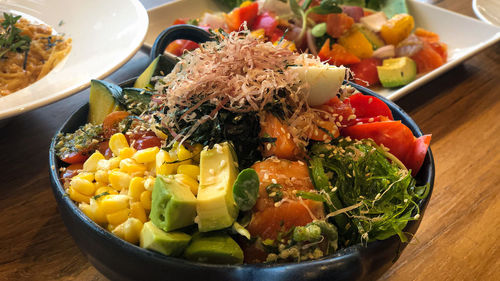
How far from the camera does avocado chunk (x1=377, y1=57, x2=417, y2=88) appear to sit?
2172mm

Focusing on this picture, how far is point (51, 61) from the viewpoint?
1.99 metres

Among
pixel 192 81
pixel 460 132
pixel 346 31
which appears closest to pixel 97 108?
pixel 192 81

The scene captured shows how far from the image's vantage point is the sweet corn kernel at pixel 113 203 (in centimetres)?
103

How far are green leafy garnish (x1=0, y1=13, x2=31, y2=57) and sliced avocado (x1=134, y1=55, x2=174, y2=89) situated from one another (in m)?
0.92

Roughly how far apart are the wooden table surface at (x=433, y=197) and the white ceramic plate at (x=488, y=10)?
663 millimetres

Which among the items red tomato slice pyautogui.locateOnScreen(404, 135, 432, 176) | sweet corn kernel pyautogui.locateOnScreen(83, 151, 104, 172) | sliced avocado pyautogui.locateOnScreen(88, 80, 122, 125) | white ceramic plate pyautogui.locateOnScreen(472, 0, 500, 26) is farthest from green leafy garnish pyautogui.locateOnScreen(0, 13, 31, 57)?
white ceramic plate pyautogui.locateOnScreen(472, 0, 500, 26)

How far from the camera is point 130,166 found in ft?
3.66

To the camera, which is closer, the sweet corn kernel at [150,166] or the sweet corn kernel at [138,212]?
the sweet corn kernel at [138,212]

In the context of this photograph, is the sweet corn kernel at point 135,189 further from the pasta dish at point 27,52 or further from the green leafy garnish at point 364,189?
the pasta dish at point 27,52

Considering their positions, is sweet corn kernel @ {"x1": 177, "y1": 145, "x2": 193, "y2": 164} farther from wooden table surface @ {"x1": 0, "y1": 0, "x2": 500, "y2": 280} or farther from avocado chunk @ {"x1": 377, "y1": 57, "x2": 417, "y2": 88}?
avocado chunk @ {"x1": 377, "y1": 57, "x2": 417, "y2": 88}

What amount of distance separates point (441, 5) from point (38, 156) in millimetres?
2680

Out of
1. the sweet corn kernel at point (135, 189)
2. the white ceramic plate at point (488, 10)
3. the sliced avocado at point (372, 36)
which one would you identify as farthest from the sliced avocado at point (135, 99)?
the white ceramic plate at point (488, 10)

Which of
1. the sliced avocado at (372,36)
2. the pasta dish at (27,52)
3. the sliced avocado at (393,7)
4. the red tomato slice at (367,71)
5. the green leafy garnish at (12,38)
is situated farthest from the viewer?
the sliced avocado at (393,7)

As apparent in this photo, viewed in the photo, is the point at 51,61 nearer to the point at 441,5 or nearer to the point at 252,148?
the point at 252,148
